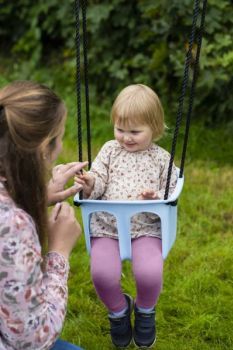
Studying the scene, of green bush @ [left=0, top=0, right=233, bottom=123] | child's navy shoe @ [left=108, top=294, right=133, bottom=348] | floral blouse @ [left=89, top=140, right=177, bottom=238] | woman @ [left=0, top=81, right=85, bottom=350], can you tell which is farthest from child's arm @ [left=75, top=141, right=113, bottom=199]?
green bush @ [left=0, top=0, right=233, bottom=123]

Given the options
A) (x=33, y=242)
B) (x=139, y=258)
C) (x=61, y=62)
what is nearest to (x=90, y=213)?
(x=139, y=258)

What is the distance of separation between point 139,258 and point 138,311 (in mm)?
255

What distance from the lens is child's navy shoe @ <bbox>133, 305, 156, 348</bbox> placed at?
2.57m

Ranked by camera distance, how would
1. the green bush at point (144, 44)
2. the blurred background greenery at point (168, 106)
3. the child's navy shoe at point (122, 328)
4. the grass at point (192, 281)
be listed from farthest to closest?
the green bush at point (144, 44) → the blurred background greenery at point (168, 106) → the grass at point (192, 281) → the child's navy shoe at point (122, 328)

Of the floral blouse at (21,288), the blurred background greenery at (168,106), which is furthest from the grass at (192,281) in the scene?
the floral blouse at (21,288)

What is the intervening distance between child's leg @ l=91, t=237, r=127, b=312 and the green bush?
2352 mm

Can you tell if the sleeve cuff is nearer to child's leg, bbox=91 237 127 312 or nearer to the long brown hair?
the long brown hair

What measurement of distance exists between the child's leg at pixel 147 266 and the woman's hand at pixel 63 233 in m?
0.42

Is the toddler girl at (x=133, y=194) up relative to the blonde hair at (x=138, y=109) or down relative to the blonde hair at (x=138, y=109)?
down

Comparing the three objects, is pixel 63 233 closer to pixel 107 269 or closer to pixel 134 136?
pixel 107 269

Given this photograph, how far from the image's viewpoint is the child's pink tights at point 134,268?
2.42 metres

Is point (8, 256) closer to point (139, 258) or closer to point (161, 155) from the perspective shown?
point (139, 258)

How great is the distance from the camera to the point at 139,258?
2.44 metres

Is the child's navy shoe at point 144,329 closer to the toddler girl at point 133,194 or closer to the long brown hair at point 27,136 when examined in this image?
the toddler girl at point 133,194
